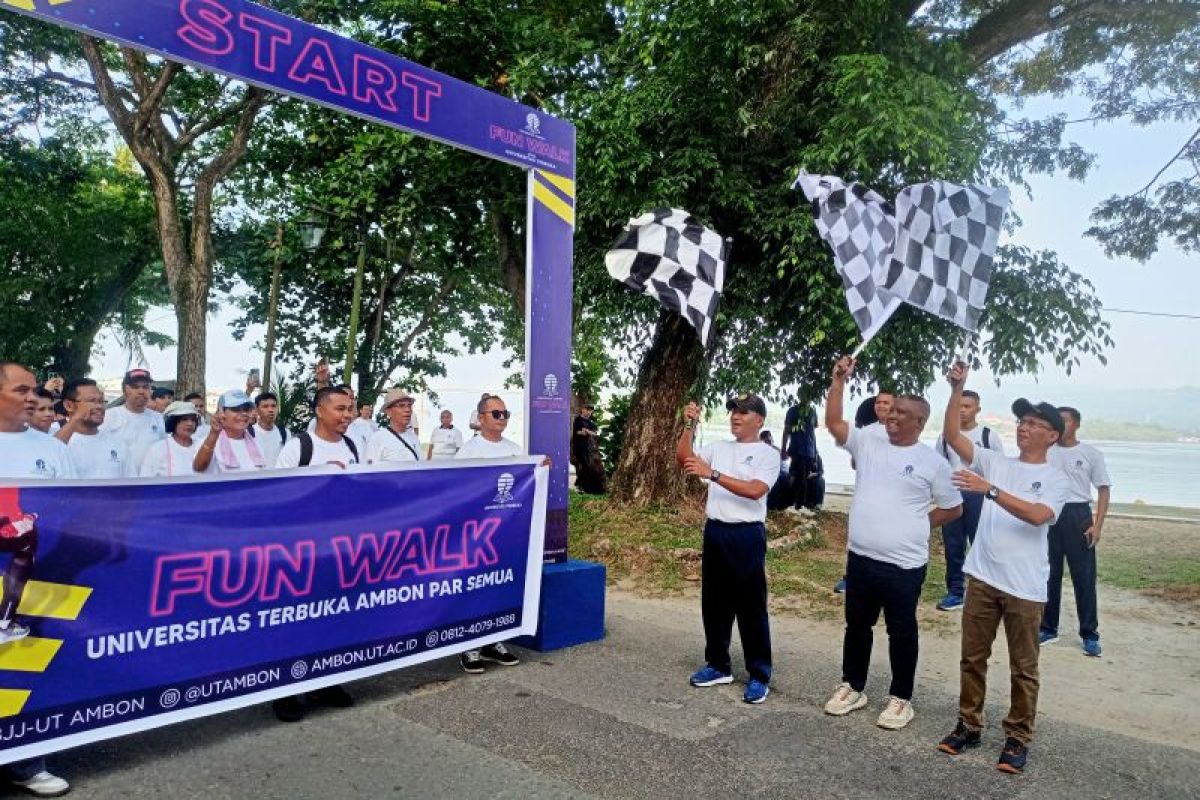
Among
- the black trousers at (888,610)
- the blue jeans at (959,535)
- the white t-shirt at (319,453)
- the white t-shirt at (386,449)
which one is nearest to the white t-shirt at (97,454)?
the white t-shirt at (319,453)

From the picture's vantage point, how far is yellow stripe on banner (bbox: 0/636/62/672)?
3.59 meters

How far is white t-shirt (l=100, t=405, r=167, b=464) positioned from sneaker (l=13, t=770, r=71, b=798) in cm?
350

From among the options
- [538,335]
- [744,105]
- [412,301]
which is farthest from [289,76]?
[412,301]

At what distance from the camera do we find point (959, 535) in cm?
787

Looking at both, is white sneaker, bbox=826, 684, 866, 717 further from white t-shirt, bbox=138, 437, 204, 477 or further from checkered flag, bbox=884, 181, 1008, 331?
white t-shirt, bbox=138, 437, 204, 477

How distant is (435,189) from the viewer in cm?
1202

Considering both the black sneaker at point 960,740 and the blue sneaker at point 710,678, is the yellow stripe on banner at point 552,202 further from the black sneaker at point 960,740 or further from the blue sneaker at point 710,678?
the black sneaker at point 960,740

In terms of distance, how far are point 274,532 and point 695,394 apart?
7.90 meters

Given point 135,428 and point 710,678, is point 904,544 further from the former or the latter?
point 135,428

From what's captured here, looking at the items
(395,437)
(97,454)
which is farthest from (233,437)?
(395,437)

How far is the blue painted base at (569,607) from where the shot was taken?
6.13m

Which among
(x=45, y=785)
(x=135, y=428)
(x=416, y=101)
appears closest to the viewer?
(x=45, y=785)

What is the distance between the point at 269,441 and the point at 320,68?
333 centimetres

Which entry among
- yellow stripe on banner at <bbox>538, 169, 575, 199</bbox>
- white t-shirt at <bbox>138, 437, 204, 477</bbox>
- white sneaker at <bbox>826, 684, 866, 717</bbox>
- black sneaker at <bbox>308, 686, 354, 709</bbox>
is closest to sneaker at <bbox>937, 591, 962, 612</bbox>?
white sneaker at <bbox>826, 684, 866, 717</bbox>
